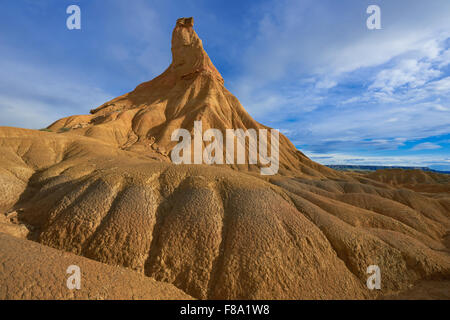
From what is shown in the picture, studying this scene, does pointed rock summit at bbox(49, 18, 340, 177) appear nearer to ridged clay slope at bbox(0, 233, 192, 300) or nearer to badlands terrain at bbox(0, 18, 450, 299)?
badlands terrain at bbox(0, 18, 450, 299)

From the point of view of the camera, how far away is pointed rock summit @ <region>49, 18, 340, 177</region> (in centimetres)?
3052

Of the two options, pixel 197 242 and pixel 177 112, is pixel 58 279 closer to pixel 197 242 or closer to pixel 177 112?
pixel 197 242

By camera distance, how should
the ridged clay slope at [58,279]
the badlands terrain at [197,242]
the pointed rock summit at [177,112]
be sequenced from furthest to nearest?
the pointed rock summit at [177,112], the badlands terrain at [197,242], the ridged clay slope at [58,279]

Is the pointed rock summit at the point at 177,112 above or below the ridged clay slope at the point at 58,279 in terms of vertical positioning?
above

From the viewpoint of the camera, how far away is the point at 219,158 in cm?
2822

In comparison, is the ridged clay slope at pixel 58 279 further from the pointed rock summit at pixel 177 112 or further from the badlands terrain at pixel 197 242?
the pointed rock summit at pixel 177 112

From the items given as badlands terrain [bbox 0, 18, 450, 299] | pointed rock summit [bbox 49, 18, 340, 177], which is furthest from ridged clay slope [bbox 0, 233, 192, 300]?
pointed rock summit [bbox 49, 18, 340, 177]

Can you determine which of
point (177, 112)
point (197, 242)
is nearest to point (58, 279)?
point (197, 242)

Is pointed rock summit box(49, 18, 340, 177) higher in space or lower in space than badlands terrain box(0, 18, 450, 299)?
higher

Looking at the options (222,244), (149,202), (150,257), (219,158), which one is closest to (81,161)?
(149,202)

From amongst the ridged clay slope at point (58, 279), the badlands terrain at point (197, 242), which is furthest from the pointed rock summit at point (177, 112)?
the ridged clay slope at point (58, 279)

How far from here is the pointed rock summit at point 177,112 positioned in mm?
30516

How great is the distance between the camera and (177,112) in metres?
36.3

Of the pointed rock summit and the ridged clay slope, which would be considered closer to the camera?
the ridged clay slope
